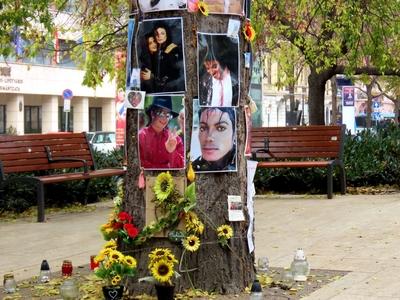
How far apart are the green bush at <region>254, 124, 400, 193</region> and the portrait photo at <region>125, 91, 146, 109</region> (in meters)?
7.96

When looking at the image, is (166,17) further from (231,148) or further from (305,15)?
(305,15)

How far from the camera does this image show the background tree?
551 inches

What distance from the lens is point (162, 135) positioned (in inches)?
231

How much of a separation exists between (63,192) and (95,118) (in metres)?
44.8

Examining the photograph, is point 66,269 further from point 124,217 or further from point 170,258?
point 170,258

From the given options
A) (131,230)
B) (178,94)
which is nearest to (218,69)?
(178,94)

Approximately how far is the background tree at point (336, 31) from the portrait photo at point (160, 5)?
7.49m

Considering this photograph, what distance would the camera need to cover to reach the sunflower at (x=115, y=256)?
5539 millimetres

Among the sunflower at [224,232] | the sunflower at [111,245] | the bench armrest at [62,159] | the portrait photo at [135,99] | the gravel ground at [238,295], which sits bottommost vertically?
the gravel ground at [238,295]

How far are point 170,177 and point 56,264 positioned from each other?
7.46 ft

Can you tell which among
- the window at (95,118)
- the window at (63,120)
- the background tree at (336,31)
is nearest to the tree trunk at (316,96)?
the background tree at (336,31)

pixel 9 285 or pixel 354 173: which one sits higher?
pixel 354 173

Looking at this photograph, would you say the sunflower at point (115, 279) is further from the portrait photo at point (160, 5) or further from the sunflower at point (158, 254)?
the portrait photo at point (160, 5)

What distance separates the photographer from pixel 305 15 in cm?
1944
